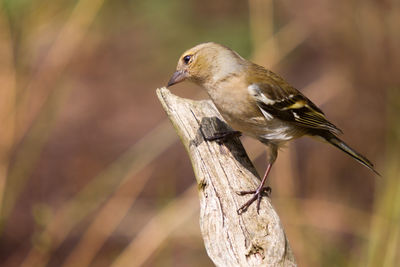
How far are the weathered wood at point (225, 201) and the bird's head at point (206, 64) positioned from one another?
20 centimetres

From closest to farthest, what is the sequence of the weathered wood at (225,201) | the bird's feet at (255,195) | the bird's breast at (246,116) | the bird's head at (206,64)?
the weathered wood at (225,201) < the bird's feet at (255,195) < the bird's breast at (246,116) < the bird's head at (206,64)

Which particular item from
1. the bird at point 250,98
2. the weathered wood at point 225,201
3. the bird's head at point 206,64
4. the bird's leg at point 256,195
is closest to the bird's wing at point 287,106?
the bird at point 250,98

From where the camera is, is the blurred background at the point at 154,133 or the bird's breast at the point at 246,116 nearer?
the bird's breast at the point at 246,116

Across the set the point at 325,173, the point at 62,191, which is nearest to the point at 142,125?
the point at 62,191

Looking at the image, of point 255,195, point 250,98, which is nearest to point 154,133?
point 250,98

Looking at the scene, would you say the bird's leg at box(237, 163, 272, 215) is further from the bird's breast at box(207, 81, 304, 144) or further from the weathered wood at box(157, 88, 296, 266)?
the bird's breast at box(207, 81, 304, 144)

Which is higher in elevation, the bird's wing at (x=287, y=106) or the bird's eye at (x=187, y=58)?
the bird's eye at (x=187, y=58)

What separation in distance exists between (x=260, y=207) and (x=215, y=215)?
309 millimetres

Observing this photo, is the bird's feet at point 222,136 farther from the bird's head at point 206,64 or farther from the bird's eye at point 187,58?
the bird's eye at point 187,58

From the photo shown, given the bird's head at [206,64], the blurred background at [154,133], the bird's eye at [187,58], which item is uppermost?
the bird's eye at [187,58]

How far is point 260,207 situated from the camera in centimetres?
305

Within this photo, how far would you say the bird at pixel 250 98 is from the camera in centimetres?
369

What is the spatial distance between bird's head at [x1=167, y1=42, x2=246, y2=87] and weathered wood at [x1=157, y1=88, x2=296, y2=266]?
20 centimetres

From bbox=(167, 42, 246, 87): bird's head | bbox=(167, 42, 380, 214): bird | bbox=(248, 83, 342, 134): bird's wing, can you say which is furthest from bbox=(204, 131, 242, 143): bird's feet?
bbox=(167, 42, 246, 87): bird's head
